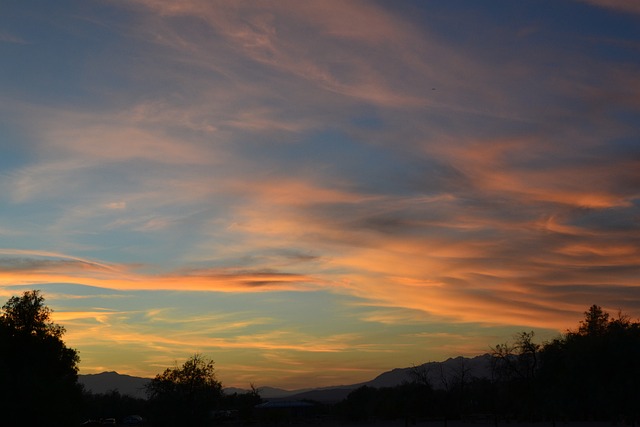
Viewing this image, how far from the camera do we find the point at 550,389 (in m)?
107

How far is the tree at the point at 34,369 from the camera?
71.8m

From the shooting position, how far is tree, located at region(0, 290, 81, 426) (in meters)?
71.8

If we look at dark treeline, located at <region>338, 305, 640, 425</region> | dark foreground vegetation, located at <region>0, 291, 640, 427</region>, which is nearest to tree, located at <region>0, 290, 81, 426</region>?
dark foreground vegetation, located at <region>0, 291, 640, 427</region>

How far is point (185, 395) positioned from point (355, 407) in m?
77.9

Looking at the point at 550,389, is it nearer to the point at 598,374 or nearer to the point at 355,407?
the point at 598,374

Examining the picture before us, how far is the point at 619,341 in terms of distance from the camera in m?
90.4

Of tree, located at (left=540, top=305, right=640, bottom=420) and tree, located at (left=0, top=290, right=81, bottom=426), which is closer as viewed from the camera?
tree, located at (left=0, top=290, right=81, bottom=426)

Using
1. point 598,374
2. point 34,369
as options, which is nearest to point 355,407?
point 598,374

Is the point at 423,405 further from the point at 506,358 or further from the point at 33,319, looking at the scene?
the point at 33,319

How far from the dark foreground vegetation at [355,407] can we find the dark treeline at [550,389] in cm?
15

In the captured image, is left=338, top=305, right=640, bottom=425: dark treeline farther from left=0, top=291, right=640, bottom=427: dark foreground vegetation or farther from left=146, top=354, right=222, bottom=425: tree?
left=146, top=354, right=222, bottom=425: tree

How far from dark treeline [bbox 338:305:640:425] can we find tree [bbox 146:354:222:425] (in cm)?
4720

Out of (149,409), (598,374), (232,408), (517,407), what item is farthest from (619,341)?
(232,408)

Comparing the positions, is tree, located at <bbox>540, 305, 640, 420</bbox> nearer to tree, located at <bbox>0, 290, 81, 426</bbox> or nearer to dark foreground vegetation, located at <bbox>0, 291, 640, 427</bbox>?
dark foreground vegetation, located at <bbox>0, 291, 640, 427</bbox>
